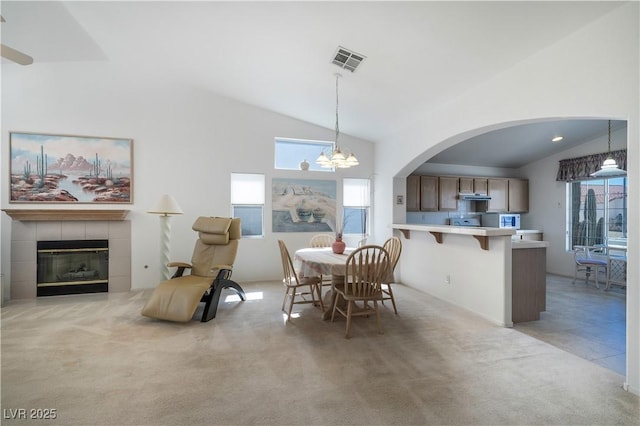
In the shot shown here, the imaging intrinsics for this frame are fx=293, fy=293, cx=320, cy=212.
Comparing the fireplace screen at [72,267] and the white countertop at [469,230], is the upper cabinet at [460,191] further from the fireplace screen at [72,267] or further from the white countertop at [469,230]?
the fireplace screen at [72,267]

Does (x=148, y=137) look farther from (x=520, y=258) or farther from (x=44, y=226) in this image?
(x=520, y=258)

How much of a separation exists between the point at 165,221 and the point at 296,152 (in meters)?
2.54

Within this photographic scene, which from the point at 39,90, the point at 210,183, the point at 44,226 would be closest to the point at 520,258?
the point at 210,183

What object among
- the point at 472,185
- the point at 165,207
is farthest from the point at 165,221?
the point at 472,185

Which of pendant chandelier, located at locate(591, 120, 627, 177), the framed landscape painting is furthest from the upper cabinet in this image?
the framed landscape painting

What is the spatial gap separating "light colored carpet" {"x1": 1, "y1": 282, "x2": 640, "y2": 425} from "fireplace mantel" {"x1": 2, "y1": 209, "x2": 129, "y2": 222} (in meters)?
1.51

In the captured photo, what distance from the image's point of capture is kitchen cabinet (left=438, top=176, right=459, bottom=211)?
6172mm

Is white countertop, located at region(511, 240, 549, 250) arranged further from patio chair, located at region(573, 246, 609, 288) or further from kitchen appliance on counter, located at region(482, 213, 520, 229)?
kitchen appliance on counter, located at region(482, 213, 520, 229)

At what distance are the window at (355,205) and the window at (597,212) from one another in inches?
164

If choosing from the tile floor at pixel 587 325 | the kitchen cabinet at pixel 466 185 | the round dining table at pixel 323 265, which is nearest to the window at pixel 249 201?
the round dining table at pixel 323 265

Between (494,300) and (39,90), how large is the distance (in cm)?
675

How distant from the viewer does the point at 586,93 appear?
2.20m

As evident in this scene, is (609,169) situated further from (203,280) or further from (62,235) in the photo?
(62,235)

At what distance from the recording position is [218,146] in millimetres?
5055
